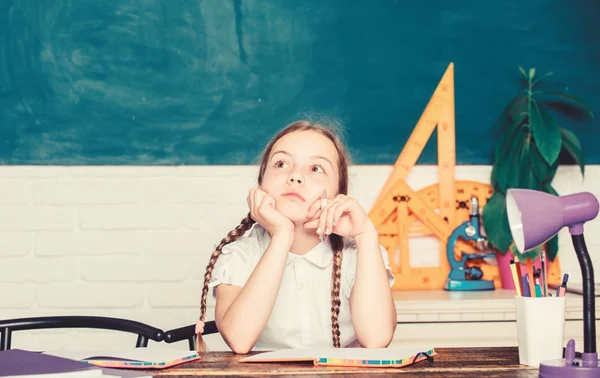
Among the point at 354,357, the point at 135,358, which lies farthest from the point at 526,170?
the point at 135,358

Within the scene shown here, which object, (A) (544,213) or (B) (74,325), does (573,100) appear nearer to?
(A) (544,213)

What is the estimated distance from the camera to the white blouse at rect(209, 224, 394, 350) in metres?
1.56

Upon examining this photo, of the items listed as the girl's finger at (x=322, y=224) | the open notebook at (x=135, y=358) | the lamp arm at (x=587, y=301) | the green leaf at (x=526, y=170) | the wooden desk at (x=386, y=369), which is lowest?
the wooden desk at (x=386, y=369)

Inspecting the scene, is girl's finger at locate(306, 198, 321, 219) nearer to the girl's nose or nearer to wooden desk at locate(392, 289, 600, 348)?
the girl's nose

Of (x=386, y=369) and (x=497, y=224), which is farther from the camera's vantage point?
(x=497, y=224)

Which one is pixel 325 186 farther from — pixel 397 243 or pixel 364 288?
pixel 397 243

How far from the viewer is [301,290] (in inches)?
64.1

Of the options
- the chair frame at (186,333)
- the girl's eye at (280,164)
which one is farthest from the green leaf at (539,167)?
the chair frame at (186,333)

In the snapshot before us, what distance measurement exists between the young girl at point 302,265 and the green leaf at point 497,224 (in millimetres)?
784

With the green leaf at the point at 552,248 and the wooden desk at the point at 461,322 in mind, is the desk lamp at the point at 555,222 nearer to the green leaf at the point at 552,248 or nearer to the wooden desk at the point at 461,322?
the wooden desk at the point at 461,322

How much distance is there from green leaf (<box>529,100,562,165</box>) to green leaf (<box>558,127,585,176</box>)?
6 centimetres

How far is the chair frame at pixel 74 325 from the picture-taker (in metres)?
1.46

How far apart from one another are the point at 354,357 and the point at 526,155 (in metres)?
1.47

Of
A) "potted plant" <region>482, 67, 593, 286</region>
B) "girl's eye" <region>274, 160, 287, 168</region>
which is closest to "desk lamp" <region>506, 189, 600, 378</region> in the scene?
"girl's eye" <region>274, 160, 287, 168</region>
